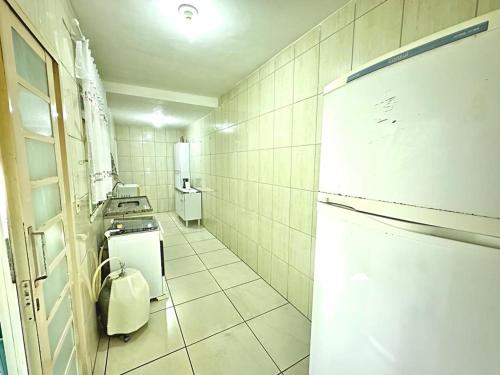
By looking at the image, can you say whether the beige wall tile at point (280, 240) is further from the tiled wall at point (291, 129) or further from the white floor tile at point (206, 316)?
the white floor tile at point (206, 316)

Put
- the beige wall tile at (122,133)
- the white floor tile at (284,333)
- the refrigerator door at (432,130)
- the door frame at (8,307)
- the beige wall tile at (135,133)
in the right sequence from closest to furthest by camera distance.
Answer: the refrigerator door at (432,130), the door frame at (8,307), the white floor tile at (284,333), the beige wall tile at (122,133), the beige wall tile at (135,133)

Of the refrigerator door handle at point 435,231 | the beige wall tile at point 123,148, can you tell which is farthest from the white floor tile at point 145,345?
the beige wall tile at point 123,148

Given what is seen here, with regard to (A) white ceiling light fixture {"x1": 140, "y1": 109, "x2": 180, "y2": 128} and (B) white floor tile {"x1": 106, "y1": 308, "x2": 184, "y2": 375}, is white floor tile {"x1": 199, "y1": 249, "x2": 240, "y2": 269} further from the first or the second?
(A) white ceiling light fixture {"x1": 140, "y1": 109, "x2": 180, "y2": 128}

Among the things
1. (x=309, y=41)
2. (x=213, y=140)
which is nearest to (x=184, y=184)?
(x=213, y=140)

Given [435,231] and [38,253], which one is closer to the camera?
[435,231]

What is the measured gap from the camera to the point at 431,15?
3.22 feet

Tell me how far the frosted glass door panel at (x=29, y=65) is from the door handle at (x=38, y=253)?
56cm

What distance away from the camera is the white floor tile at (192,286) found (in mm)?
2072

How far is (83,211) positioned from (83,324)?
0.66 metres

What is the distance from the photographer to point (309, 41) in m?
1.63

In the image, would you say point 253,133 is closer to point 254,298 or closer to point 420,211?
point 254,298

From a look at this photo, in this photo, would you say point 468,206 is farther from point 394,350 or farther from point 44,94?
point 44,94

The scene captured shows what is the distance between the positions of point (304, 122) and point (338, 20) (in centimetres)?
69

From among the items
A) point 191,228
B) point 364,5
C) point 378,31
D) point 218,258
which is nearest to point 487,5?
point 378,31
